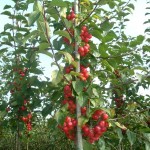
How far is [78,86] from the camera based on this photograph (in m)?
2.77

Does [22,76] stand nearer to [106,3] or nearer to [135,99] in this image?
[106,3]

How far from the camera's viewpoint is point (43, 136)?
Answer: 397 inches

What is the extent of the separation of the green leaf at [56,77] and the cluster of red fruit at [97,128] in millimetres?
517

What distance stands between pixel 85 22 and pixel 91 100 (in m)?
0.83

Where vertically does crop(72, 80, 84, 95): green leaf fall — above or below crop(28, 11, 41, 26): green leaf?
below

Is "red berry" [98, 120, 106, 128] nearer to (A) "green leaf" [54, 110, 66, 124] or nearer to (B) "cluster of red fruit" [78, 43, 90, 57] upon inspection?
(A) "green leaf" [54, 110, 66, 124]

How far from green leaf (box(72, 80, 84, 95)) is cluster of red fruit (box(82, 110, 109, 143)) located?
11.6 inches

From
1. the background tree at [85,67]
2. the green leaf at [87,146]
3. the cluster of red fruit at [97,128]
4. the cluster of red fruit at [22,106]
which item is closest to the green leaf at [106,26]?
the background tree at [85,67]

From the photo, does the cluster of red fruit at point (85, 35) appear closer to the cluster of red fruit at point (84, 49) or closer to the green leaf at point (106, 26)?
the cluster of red fruit at point (84, 49)

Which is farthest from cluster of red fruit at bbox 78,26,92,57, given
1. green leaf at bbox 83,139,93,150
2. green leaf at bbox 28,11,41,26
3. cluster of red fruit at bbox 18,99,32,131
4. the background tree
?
cluster of red fruit at bbox 18,99,32,131

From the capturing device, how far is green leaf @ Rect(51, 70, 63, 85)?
2.61 m

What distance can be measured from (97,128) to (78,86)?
0.43 meters

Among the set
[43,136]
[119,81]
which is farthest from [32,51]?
[43,136]

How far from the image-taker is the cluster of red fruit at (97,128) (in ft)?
9.23
